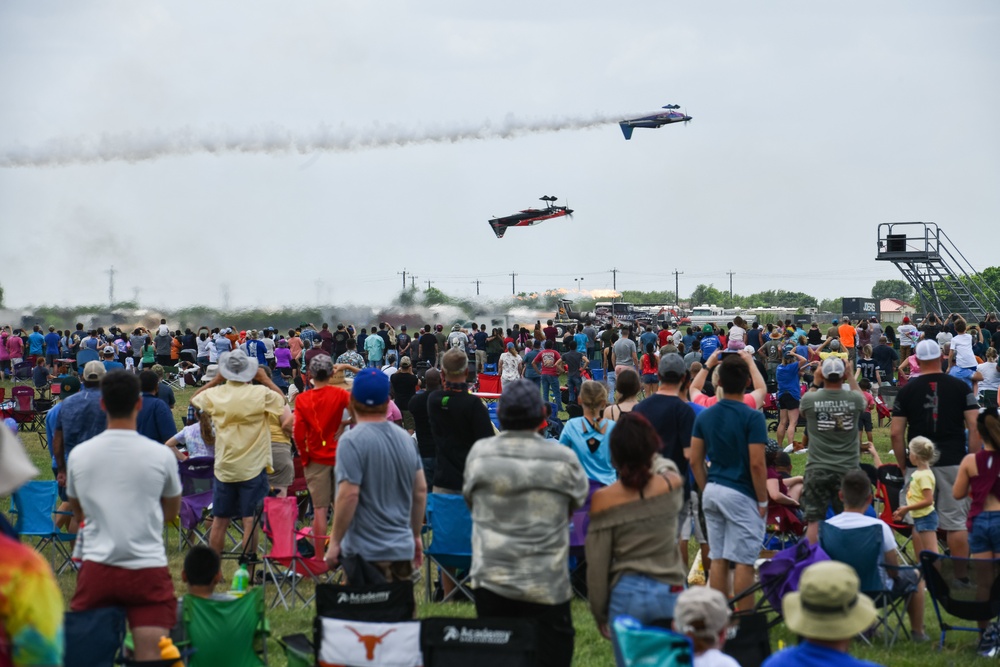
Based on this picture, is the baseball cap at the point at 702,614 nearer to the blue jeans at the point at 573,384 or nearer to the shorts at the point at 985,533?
the shorts at the point at 985,533

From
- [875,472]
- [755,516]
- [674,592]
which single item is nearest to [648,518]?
[674,592]

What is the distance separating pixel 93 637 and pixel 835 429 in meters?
5.11

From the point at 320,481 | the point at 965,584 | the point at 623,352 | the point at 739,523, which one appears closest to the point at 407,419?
the point at 623,352

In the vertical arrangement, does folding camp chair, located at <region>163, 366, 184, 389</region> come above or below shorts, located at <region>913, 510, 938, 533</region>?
below

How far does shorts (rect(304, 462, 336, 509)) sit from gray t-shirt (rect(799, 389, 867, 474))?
11.8 ft

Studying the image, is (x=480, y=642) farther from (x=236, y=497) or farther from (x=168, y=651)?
(x=236, y=497)

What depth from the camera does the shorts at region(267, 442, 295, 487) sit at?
929 cm

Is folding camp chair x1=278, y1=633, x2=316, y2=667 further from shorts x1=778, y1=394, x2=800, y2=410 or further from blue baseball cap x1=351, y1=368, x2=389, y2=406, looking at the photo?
shorts x1=778, y1=394, x2=800, y2=410

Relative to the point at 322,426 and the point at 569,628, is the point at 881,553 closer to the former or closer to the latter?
the point at 569,628

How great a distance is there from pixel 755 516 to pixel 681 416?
1134 millimetres

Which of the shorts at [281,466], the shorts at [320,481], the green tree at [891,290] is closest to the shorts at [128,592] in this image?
the shorts at [320,481]

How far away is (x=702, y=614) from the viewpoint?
3.87 m

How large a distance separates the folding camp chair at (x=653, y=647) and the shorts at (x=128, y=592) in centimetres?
217

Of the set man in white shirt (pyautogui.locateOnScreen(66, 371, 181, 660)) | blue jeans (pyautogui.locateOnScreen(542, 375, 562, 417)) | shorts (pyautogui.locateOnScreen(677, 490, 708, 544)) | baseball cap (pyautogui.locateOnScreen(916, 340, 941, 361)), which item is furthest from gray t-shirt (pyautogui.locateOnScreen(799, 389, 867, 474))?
blue jeans (pyautogui.locateOnScreen(542, 375, 562, 417))
